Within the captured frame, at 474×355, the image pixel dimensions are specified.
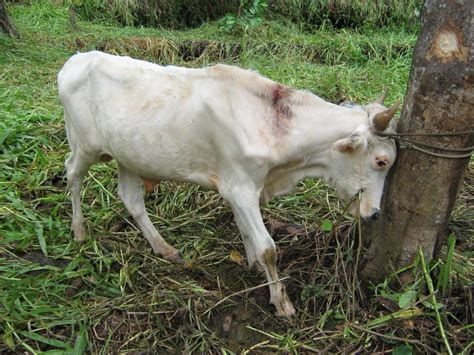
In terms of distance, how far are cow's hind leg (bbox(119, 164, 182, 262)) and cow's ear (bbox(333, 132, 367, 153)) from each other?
135 cm

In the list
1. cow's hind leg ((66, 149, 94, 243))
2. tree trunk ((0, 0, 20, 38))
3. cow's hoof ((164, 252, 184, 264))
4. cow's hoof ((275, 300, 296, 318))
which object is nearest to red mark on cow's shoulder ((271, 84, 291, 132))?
cow's hoof ((275, 300, 296, 318))

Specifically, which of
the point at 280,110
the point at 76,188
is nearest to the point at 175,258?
the point at 76,188

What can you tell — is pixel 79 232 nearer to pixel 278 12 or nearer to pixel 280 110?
pixel 280 110

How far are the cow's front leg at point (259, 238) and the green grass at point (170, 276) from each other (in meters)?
0.09

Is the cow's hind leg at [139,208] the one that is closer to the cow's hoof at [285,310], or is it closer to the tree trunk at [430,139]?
the cow's hoof at [285,310]

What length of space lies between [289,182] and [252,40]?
17.7ft

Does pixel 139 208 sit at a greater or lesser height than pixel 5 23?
greater

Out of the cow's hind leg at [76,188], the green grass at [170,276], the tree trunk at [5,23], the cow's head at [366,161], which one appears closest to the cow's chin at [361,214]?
the cow's head at [366,161]

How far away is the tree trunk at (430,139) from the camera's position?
2490mm

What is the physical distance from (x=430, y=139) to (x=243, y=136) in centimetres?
96

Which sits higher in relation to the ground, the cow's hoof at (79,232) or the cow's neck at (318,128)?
the cow's neck at (318,128)

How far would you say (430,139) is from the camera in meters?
2.67

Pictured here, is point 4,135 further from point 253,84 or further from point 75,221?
point 253,84

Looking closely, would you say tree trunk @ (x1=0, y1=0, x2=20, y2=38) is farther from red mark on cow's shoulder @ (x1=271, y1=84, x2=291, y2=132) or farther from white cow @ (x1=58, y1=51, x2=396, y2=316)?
red mark on cow's shoulder @ (x1=271, y1=84, x2=291, y2=132)
